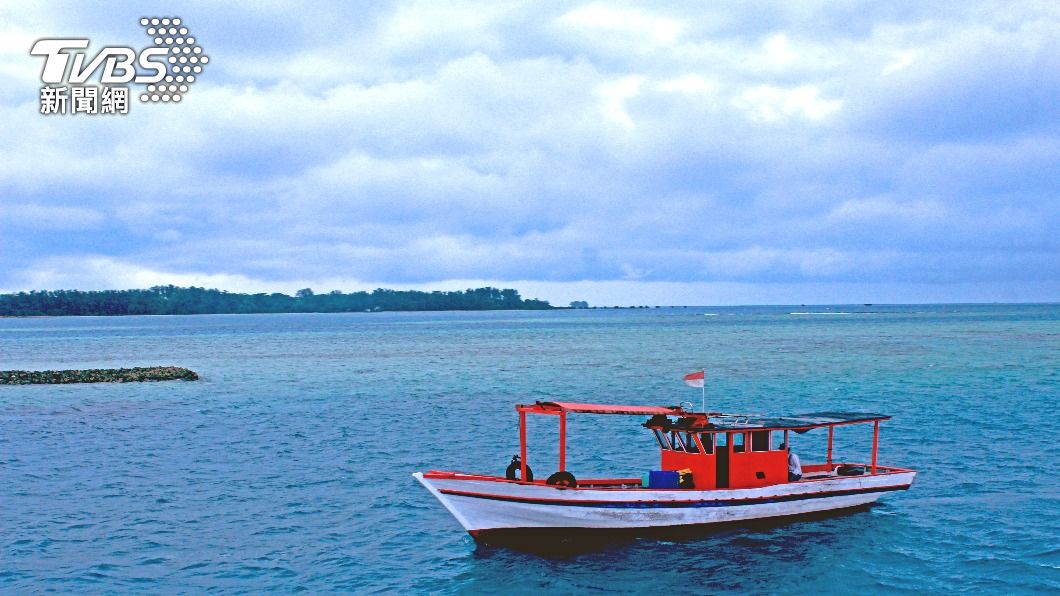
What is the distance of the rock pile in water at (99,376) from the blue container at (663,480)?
6044 cm

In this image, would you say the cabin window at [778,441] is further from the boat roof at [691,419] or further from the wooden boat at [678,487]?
the boat roof at [691,419]

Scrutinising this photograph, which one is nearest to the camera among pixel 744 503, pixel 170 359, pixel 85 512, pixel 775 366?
pixel 744 503

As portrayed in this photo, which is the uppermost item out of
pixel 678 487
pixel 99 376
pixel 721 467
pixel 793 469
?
pixel 721 467

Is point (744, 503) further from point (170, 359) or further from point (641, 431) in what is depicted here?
point (170, 359)

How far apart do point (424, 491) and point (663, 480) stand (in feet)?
31.5

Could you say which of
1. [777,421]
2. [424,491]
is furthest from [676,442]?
[424,491]

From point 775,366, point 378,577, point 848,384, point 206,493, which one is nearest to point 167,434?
point 206,493

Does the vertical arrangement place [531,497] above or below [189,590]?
above

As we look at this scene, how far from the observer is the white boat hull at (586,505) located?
24.2 metres

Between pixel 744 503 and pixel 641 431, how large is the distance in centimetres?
1838

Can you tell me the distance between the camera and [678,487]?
86.0 ft

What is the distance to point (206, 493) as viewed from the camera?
3186 centimetres

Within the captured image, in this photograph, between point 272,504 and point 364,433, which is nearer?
point 272,504

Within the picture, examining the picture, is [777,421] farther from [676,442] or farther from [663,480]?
[663,480]
